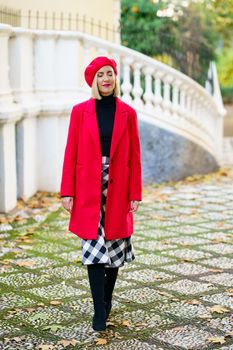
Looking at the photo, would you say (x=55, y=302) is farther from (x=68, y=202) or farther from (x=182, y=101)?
(x=182, y=101)

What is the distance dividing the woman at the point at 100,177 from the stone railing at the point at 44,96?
11.7 ft

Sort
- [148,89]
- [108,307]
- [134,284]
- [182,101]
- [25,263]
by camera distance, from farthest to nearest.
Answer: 1. [182,101]
2. [148,89]
3. [25,263]
4. [134,284]
5. [108,307]

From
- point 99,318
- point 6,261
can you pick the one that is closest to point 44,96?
point 6,261

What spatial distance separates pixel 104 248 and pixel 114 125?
0.77 meters

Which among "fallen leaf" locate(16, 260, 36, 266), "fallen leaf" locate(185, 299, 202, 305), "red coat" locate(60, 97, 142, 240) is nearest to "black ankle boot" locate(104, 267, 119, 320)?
"red coat" locate(60, 97, 142, 240)

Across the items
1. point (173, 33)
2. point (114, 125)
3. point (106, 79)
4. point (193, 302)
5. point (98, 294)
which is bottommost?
point (193, 302)

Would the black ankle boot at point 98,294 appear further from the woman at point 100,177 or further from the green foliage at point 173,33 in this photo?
the green foliage at point 173,33

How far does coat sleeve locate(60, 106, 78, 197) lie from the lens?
480cm

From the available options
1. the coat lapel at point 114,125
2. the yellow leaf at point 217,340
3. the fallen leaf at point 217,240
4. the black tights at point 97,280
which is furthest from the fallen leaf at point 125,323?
the fallen leaf at point 217,240

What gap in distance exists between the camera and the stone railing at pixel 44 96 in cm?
869

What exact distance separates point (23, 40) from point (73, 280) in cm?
436

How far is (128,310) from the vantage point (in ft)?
17.3

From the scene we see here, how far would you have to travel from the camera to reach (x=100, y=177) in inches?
189

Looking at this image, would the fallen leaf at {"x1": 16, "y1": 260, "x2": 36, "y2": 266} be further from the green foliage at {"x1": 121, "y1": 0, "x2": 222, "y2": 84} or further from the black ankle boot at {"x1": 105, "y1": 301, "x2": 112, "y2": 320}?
the green foliage at {"x1": 121, "y1": 0, "x2": 222, "y2": 84}
